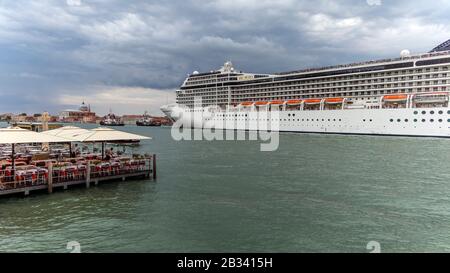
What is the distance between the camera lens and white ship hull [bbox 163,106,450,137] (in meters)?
50.2

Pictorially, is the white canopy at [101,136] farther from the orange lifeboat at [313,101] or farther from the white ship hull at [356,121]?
the orange lifeboat at [313,101]

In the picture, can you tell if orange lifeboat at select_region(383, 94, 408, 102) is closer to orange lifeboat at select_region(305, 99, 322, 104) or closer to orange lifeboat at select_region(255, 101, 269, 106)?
orange lifeboat at select_region(305, 99, 322, 104)

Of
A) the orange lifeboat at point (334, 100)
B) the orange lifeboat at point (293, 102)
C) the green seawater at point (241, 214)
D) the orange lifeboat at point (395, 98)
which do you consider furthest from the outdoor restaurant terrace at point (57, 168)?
the orange lifeboat at point (293, 102)

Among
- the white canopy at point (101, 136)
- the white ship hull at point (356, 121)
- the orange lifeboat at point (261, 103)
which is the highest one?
the orange lifeboat at point (261, 103)

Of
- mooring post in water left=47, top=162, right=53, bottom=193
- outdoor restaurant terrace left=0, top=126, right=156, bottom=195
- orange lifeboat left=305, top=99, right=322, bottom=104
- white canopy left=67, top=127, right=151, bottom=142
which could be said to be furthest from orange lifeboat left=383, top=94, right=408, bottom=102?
mooring post in water left=47, top=162, right=53, bottom=193

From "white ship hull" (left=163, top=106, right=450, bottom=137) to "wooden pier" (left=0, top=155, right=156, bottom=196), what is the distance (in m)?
43.8

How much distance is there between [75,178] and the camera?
59.2 ft

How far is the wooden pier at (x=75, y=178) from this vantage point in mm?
15627

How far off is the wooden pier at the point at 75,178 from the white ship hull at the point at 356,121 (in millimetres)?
43806

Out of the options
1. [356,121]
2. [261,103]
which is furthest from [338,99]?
[261,103]

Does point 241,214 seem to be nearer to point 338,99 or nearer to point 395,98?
point 395,98
